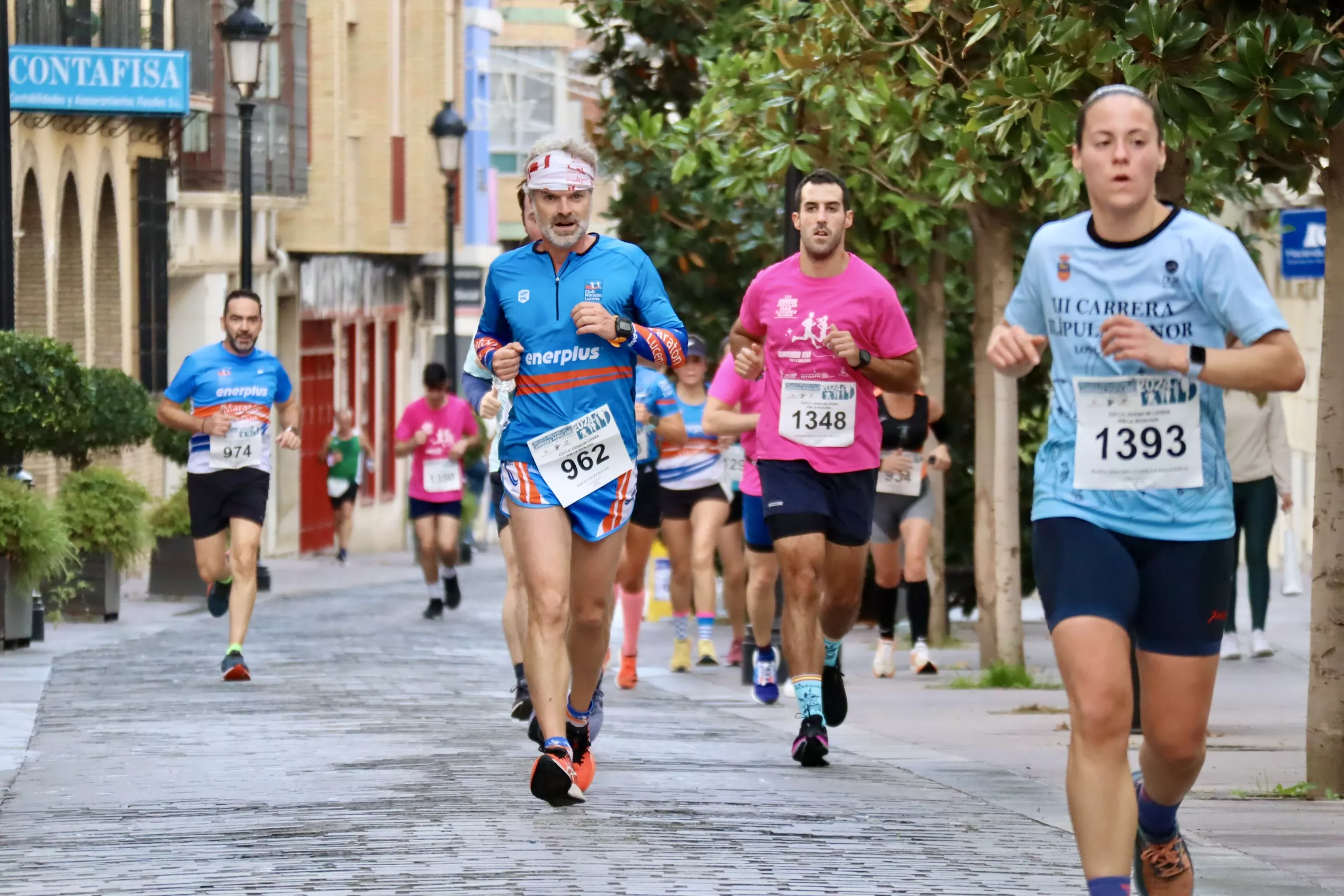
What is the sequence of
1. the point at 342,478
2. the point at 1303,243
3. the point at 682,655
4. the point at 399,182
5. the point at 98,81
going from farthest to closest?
the point at 399,182, the point at 342,478, the point at 98,81, the point at 1303,243, the point at 682,655

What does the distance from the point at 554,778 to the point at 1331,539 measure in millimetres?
2661

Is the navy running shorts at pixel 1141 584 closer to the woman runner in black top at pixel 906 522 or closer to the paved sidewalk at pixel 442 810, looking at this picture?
the paved sidewalk at pixel 442 810

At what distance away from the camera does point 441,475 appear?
21.7 m

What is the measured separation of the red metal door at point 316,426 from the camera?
1645 inches

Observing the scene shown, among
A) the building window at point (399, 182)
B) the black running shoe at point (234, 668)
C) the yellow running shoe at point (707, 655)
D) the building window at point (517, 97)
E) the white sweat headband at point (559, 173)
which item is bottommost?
the yellow running shoe at point (707, 655)

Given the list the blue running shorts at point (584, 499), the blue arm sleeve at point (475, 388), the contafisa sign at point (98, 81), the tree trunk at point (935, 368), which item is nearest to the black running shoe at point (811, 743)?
the blue running shorts at point (584, 499)

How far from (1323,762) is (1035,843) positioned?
1.51 metres

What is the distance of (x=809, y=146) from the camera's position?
15023 millimetres

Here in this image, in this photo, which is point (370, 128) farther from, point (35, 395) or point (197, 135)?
point (35, 395)

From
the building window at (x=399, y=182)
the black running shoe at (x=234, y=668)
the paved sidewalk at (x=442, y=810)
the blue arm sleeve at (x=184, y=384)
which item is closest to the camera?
the paved sidewalk at (x=442, y=810)

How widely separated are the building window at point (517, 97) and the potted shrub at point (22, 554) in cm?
5963

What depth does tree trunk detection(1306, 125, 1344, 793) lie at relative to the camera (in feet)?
29.2

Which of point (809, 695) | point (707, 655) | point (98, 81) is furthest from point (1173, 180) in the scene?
point (98, 81)

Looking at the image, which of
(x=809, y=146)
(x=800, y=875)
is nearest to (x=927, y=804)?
(x=800, y=875)
